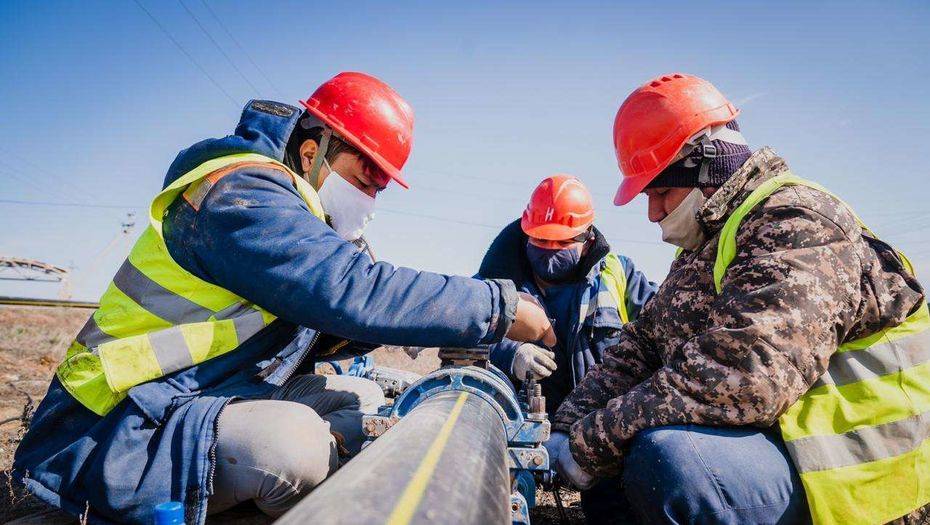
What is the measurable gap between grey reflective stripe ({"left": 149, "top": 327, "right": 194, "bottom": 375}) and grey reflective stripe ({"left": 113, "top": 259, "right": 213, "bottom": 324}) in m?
0.10

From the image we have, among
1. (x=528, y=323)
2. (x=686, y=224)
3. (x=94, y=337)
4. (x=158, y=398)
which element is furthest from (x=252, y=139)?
(x=686, y=224)

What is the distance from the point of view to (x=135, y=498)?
6.55ft

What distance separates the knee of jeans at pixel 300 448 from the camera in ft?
7.16

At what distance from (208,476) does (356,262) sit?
37.3 inches

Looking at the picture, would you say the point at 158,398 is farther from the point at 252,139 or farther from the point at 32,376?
the point at 32,376

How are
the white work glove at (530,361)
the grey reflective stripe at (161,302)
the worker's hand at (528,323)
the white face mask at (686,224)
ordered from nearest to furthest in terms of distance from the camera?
the grey reflective stripe at (161,302)
the worker's hand at (528,323)
the white face mask at (686,224)
the white work glove at (530,361)

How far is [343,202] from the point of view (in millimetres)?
3061

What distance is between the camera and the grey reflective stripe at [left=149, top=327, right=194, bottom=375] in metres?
2.15

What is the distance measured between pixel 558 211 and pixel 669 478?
10.1 ft

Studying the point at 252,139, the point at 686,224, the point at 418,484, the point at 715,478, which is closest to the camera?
the point at 418,484

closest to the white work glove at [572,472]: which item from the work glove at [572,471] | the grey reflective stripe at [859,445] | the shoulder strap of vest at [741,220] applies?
the work glove at [572,471]

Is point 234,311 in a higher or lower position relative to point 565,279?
higher

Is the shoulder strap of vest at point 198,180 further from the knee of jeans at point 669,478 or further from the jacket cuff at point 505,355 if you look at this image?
the jacket cuff at point 505,355

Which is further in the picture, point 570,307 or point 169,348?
point 570,307
